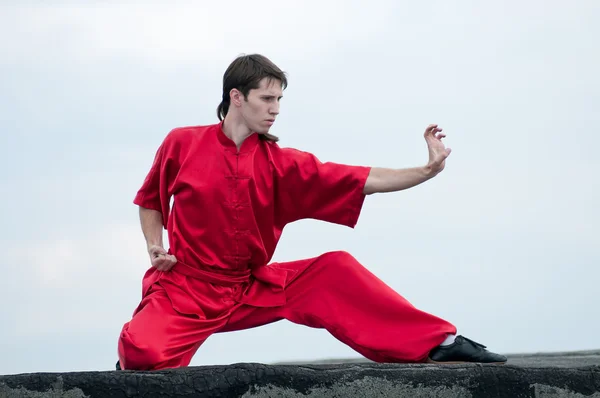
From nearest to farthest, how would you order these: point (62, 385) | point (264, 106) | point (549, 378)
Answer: point (62, 385)
point (549, 378)
point (264, 106)

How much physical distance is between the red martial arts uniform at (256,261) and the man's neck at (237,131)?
0.02m

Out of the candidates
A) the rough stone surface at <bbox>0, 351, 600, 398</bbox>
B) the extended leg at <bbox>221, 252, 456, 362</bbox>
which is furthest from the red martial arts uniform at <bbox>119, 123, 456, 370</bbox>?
the rough stone surface at <bbox>0, 351, 600, 398</bbox>

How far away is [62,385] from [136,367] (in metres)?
0.35

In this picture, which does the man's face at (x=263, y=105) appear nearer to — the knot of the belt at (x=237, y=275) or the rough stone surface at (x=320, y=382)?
the knot of the belt at (x=237, y=275)

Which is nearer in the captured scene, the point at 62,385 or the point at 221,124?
the point at 62,385

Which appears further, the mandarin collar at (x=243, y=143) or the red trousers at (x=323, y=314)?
the mandarin collar at (x=243, y=143)

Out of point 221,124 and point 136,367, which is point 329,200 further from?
point 136,367

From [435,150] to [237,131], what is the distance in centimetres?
78

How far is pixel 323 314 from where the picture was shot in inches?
147

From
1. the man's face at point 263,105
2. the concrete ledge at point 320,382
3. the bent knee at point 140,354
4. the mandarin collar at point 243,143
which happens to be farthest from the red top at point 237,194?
the concrete ledge at point 320,382

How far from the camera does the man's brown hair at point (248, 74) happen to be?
365 cm

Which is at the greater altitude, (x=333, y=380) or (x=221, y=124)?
(x=221, y=124)

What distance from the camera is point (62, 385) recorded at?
10.2 feet

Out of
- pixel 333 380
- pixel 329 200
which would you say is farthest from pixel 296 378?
pixel 329 200
